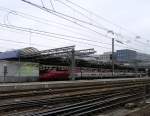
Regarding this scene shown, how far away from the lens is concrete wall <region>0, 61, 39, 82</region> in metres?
39.4

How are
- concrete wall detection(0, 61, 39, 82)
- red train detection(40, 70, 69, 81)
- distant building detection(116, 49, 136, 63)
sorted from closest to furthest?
concrete wall detection(0, 61, 39, 82)
red train detection(40, 70, 69, 81)
distant building detection(116, 49, 136, 63)

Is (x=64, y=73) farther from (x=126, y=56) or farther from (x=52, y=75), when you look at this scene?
(x=126, y=56)

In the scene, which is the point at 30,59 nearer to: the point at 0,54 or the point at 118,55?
the point at 0,54

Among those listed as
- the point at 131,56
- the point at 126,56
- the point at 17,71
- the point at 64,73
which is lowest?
the point at 64,73

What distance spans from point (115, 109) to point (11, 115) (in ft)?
20.3

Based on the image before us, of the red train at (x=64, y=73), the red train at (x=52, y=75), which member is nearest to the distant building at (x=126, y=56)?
the red train at (x=64, y=73)

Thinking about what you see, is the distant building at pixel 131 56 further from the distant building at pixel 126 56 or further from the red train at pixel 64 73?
the red train at pixel 64 73

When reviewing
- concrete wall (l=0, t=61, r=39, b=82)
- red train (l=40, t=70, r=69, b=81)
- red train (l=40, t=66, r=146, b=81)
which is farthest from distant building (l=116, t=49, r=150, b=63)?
concrete wall (l=0, t=61, r=39, b=82)

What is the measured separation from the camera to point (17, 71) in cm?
4116

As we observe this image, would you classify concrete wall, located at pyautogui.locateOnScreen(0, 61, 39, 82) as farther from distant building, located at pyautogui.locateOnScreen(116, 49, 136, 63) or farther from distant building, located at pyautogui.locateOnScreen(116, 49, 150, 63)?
distant building, located at pyautogui.locateOnScreen(116, 49, 136, 63)

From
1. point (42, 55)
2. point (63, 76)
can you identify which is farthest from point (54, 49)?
point (63, 76)

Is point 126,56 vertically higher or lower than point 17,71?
higher

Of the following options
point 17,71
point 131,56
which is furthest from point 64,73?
point 131,56

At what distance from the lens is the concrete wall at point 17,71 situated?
3941 centimetres
